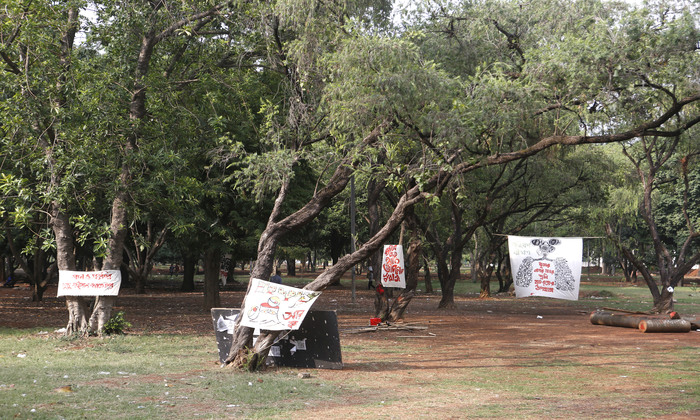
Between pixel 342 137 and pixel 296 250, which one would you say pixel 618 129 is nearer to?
pixel 342 137

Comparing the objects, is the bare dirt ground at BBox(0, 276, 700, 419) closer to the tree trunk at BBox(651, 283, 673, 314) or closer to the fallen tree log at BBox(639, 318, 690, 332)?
the fallen tree log at BBox(639, 318, 690, 332)

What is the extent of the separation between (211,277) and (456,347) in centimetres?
1158

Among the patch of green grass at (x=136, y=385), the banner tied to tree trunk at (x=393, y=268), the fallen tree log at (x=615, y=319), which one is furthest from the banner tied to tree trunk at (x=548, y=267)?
the patch of green grass at (x=136, y=385)

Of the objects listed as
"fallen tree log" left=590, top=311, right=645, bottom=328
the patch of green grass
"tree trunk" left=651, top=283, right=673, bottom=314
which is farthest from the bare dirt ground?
"tree trunk" left=651, top=283, right=673, bottom=314

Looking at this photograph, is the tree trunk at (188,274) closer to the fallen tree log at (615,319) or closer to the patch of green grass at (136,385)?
the fallen tree log at (615,319)

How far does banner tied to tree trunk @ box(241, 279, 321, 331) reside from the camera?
1058cm

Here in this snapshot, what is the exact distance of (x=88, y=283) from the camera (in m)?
15.5

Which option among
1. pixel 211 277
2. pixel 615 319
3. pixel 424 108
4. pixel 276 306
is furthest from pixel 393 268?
pixel 276 306

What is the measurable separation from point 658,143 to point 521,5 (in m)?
11.5

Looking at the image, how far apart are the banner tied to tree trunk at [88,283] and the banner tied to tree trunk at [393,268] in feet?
24.9

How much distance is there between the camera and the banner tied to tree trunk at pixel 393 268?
1911cm

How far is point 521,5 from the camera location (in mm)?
18422

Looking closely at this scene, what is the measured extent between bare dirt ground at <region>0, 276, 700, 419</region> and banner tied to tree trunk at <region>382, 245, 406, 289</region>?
1532mm

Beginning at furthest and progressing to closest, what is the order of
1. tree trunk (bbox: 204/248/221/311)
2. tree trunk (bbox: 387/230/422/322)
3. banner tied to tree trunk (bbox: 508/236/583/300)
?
tree trunk (bbox: 204/248/221/311)
tree trunk (bbox: 387/230/422/322)
banner tied to tree trunk (bbox: 508/236/583/300)
